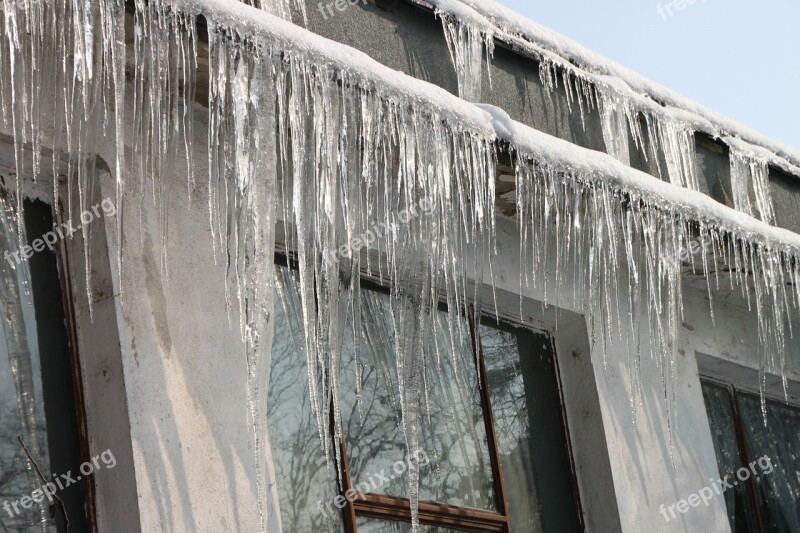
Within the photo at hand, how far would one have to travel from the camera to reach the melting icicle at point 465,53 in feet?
14.2

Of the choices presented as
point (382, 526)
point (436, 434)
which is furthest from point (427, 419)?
point (382, 526)

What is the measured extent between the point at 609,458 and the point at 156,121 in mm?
2265

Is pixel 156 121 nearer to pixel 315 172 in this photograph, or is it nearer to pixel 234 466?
pixel 315 172

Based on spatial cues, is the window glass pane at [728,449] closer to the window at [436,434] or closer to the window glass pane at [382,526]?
the window at [436,434]

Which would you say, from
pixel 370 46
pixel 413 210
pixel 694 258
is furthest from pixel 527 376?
pixel 370 46

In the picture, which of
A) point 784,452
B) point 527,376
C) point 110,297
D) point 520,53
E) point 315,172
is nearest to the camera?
point 110,297

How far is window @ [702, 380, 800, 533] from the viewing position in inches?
222

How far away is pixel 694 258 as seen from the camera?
5.29 metres

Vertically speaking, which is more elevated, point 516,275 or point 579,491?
point 516,275

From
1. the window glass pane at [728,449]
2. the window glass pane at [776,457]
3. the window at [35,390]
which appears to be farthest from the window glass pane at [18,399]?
the window glass pane at [776,457]

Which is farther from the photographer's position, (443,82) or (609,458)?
(609,458)

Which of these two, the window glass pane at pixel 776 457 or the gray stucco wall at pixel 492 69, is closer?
the gray stucco wall at pixel 492 69

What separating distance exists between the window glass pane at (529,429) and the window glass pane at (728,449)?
1.01m

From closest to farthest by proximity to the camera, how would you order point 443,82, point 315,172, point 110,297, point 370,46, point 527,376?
point 110,297
point 315,172
point 370,46
point 443,82
point 527,376
